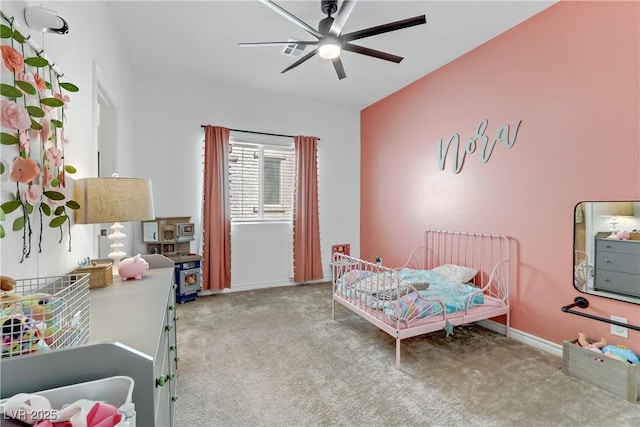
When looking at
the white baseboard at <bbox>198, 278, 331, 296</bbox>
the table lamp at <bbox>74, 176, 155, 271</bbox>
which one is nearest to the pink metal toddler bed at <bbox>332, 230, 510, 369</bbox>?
the white baseboard at <bbox>198, 278, 331, 296</bbox>

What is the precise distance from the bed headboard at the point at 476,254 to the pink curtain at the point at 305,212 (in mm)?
1590

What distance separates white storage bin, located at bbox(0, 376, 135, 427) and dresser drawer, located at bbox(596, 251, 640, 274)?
2918 millimetres

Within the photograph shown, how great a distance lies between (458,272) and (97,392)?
3.10 meters

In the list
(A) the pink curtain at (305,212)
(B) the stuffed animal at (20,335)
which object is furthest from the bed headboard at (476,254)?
(B) the stuffed animal at (20,335)

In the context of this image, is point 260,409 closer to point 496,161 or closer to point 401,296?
point 401,296

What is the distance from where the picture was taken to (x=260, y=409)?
179 cm

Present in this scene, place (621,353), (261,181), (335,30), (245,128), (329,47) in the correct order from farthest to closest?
(261,181), (245,128), (329,47), (335,30), (621,353)

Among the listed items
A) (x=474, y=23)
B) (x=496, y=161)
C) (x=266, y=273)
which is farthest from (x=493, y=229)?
(x=266, y=273)

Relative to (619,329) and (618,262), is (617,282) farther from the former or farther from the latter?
(619,329)

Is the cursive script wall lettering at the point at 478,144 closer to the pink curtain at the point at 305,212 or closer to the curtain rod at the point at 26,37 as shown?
the pink curtain at the point at 305,212

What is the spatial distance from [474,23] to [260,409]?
3.42m

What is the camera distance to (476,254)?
315 centimetres

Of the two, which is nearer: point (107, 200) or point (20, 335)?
point (20, 335)

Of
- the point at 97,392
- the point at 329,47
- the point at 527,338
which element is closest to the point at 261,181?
the point at 329,47
